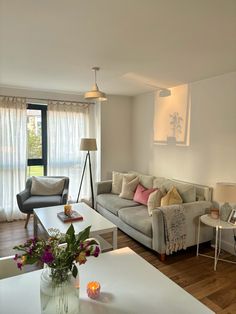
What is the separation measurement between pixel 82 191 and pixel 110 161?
0.90 meters

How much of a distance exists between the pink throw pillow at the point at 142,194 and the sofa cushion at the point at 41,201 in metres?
1.33

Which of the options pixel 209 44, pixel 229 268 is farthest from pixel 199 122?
pixel 229 268

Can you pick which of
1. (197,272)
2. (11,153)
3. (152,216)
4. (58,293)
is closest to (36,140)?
(11,153)

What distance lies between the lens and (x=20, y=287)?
4.07ft

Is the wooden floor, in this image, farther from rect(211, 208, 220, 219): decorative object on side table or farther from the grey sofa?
rect(211, 208, 220, 219): decorative object on side table

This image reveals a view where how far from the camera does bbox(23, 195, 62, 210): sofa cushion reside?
3.78 m

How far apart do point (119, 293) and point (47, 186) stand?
334 cm

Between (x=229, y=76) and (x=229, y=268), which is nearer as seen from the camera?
(x=229, y=268)

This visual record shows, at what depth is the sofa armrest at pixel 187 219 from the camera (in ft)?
9.37

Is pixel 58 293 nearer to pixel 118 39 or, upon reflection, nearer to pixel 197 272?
pixel 118 39

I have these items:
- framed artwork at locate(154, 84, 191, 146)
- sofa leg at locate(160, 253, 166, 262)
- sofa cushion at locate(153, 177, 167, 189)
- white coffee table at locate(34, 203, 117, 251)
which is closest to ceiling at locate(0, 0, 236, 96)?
framed artwork at locate(154, 84, 191, 146)

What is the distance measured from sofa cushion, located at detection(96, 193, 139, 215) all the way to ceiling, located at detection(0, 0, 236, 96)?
2030mm

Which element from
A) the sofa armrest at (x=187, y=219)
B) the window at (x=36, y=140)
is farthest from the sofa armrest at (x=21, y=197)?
the sofa armrest at (x=187, y=219)

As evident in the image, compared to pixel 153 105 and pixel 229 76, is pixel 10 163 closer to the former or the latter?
pixel 153 105
